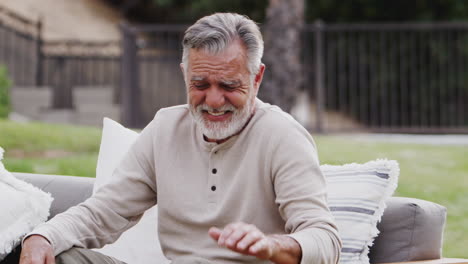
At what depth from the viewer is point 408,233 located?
297cm

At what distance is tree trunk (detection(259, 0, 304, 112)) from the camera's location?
9.95 m

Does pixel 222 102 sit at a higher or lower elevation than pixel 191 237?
higher

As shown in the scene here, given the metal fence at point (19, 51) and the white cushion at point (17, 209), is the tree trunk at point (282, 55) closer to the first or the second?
the metal fence at point (19, 51)

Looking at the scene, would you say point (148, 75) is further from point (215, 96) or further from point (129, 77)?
point (215, 96)

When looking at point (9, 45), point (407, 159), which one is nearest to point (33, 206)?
point (407, 159)

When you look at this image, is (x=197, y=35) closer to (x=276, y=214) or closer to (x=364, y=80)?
(x=276, y=214)

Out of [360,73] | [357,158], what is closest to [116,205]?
[357,158]

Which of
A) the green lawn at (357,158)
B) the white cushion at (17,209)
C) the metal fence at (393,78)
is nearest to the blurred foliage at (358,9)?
the metal fence at (393,78)

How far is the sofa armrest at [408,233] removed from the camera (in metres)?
2.97

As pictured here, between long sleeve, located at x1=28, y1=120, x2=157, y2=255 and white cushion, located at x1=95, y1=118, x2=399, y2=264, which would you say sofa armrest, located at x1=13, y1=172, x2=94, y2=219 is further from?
long sleeve, located at x1=28, y1=120, x2=157, y2=255

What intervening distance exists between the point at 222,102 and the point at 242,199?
34 centimetres

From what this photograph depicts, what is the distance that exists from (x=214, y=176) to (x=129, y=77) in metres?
8.34

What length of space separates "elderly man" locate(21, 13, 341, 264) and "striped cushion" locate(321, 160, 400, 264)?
38 cm

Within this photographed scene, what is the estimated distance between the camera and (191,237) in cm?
282
